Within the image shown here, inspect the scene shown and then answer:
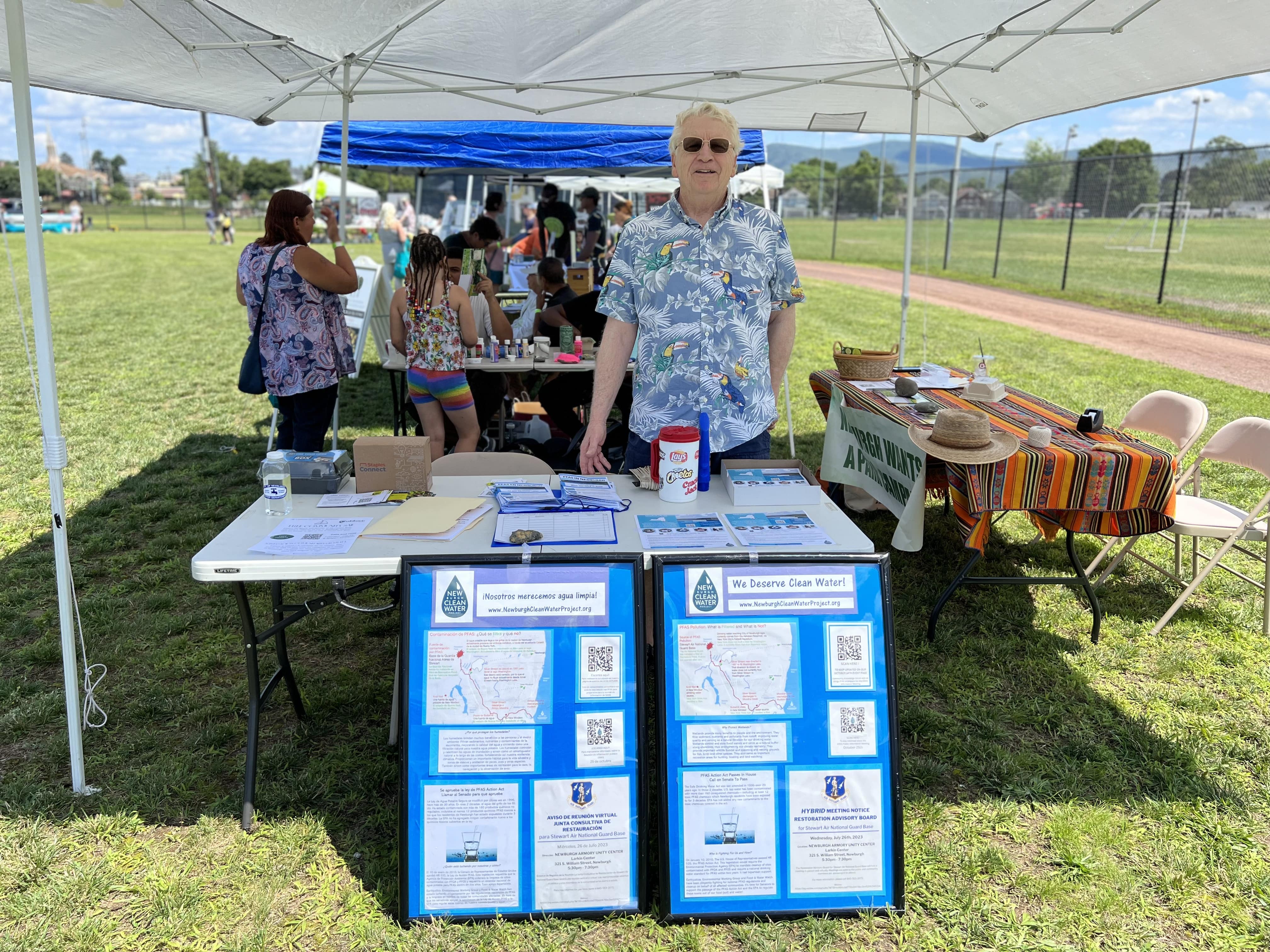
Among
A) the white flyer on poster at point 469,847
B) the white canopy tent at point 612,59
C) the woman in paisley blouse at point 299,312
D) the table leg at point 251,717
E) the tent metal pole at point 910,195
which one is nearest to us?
the white flyer on poster at point 469,847

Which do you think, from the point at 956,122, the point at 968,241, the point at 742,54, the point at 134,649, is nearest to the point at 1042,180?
the point at 968,241

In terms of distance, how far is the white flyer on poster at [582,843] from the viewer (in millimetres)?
2006

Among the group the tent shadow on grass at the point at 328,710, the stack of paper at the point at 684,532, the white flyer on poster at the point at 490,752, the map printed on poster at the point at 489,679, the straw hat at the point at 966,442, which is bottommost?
the tent shadow on grass at the point at 328,710

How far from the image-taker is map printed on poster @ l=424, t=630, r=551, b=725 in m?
2.02

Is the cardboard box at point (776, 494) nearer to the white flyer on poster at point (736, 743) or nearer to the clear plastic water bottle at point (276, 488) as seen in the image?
the white flyer on poster at point (736, 743)

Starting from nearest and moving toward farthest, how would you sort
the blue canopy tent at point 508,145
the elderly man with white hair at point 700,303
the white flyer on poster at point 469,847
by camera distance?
the white flyer on poster at point 469,847, the elderly man with white hair at point 700,303, the blue canopy tent at point 508,145

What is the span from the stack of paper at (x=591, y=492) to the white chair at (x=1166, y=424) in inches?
86.9

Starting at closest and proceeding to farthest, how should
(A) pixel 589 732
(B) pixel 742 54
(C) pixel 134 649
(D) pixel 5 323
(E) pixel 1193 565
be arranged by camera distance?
(A) pixel 589 732 < (C) pixel 134 649 < (E) pixel 1193 565 < (B) pixel 742 54 < (D) pixel 5 323

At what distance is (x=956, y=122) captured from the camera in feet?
16.9

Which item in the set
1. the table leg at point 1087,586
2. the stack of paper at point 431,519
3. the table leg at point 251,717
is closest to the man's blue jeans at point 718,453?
the stack of paper at point 431,519

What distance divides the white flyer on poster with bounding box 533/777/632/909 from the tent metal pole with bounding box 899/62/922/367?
11.4 feet

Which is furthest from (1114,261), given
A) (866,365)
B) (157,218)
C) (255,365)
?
(157,218)

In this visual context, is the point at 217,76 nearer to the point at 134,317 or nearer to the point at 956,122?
the point at 956,122

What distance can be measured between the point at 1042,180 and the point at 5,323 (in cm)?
2142
